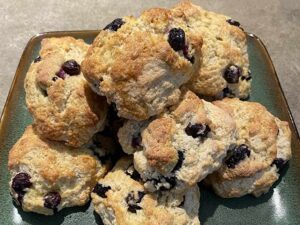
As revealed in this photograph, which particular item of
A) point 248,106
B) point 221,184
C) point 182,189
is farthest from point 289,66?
point 182,189

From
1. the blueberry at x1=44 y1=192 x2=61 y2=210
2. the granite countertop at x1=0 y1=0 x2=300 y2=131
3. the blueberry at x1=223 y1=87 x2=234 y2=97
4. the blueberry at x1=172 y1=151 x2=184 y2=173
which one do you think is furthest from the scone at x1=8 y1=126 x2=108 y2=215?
the granite countertop at x1=0 y1=0 x2=300 y2=131

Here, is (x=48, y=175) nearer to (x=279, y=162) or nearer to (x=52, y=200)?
(x=52, y=200)

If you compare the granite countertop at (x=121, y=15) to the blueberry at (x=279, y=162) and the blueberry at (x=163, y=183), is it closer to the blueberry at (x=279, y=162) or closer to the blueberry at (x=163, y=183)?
the blueberry at (x=279, y=162)

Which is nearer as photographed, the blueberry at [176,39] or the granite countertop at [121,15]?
the blueberry at [176,39]

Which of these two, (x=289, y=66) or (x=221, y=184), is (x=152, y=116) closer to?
(x=221, y=184)

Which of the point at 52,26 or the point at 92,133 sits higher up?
the point at 92,133

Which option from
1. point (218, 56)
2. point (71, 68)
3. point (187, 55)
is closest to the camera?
point (187, 55)

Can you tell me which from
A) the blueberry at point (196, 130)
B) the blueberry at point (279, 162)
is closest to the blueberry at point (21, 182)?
the blueberry at point (196, 130)

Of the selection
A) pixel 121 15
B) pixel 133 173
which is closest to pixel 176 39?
pixel 133 173
